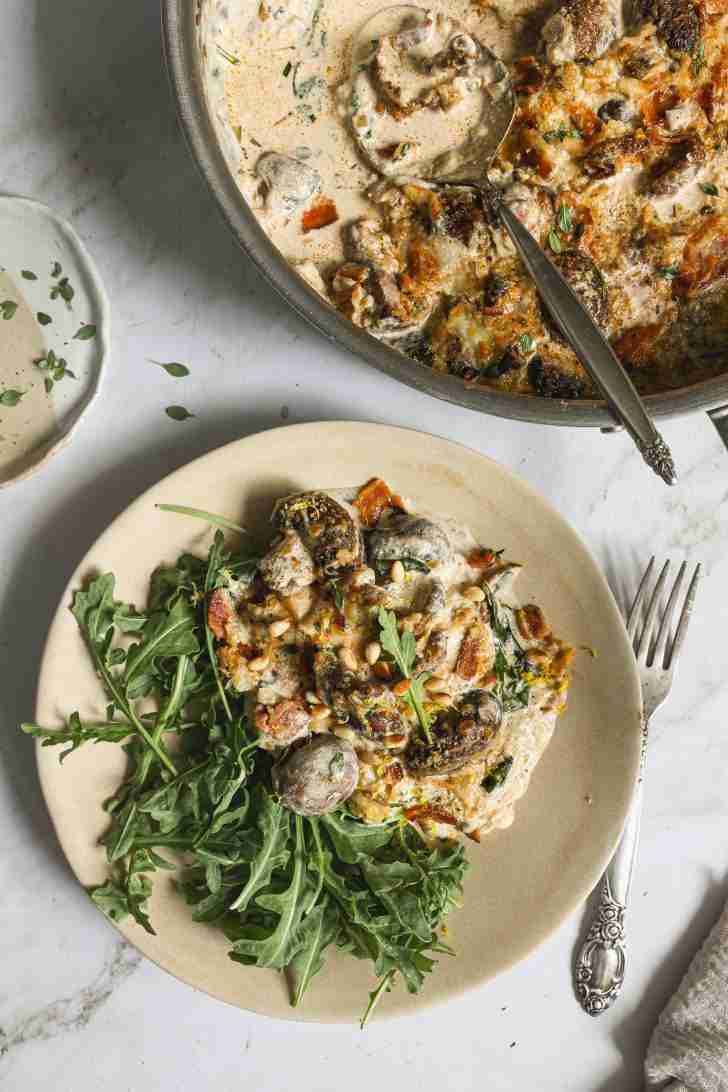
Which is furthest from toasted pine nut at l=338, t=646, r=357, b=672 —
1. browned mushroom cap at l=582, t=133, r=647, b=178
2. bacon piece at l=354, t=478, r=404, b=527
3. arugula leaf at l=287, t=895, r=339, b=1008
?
browned mushroom cap at l=582, t=133, r=647, b=178

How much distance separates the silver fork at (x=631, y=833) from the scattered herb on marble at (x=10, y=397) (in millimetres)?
1435

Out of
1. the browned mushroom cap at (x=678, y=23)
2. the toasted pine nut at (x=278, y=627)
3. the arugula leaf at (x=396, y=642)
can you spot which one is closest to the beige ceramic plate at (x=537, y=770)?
the toasted pine nut at (x=278, y=627)

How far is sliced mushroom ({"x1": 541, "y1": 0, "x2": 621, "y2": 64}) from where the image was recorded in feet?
6.08

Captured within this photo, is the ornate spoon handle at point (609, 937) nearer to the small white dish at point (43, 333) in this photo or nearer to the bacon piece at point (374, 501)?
the bacon piece at point (374, 501)

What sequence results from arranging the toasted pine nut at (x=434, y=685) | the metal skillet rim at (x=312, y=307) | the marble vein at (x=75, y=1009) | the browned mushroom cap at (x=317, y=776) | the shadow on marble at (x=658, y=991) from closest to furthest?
the metal skillet rim at (x=312, y=307)
the browned mushroom cap at (x=317, y=776)
the toasted pine nut at (x=434, y=685)
the marble vein at (x=75, y=1009)
the shadow on marble at (x=658, y=991)

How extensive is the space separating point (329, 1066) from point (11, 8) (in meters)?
2.48

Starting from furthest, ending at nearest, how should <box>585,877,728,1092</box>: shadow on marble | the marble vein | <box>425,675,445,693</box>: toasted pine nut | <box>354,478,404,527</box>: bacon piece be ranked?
<box>585,877,728,1092</box>: shadow on marble, the marble vein, <box>354,478,404,527</box>: bacon piece, <box>425,675,445,693</box>: toasted pine nut

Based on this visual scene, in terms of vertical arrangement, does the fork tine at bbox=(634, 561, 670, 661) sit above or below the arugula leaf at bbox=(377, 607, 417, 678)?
above

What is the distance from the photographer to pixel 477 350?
1891 mm

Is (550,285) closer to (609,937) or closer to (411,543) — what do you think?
(411,543)

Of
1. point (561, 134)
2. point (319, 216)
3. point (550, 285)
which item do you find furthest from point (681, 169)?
point (319, 216)

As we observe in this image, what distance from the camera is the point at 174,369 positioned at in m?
2.12

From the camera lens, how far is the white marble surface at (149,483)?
2.10m

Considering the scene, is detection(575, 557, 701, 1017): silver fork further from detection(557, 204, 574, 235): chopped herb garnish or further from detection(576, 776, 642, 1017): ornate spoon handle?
detection(557, 204, 574, 235): chopped herb garnish
